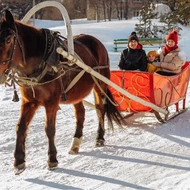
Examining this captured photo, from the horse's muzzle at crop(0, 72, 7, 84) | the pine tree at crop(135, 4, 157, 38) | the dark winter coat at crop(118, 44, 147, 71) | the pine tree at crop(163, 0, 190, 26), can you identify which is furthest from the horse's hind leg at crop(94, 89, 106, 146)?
the pine tree at crop(163, 0, 190, 26)

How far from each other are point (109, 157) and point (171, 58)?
255 cm

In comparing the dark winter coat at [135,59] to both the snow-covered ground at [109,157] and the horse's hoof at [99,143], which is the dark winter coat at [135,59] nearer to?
the snow-covered ground at [109,157]

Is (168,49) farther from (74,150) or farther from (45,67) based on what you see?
(45,67)

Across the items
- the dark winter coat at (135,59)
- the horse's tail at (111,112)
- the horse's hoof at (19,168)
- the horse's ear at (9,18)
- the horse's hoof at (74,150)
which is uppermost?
the horse's ear at (9,18)

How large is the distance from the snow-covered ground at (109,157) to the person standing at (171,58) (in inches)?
33.9

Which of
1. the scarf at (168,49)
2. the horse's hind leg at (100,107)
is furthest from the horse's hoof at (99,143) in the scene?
the scarf at (168,49)

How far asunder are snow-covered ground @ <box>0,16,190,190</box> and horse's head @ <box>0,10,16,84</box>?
1216 millimetres

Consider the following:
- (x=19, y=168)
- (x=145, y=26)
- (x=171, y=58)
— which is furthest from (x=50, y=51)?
(x=145, y=26)

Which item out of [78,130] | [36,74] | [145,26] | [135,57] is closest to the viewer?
[36,74]

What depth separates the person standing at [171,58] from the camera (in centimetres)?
640

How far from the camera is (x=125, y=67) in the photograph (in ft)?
21.7

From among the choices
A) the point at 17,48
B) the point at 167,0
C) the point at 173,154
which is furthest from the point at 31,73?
the point at 167,0

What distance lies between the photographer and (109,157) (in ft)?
15.5

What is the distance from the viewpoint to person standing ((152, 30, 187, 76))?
640 centimetres
